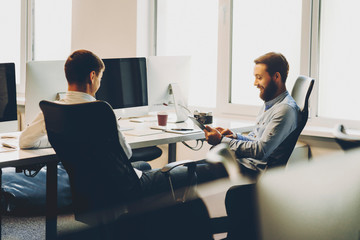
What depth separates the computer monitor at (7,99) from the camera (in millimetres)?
2645

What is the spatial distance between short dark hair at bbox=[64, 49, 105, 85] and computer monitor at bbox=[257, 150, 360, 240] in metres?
1.01

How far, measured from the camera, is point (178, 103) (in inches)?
135

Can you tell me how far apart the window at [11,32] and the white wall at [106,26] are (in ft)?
4.20

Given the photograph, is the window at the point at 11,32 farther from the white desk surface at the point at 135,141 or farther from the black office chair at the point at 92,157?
the black office chair at the point at 92,157

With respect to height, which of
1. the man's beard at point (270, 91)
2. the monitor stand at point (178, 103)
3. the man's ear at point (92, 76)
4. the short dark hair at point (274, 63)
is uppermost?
the short dark hair at point (274, 63)

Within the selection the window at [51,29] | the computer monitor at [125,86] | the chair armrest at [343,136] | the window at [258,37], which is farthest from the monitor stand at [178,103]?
the window at [51,29]

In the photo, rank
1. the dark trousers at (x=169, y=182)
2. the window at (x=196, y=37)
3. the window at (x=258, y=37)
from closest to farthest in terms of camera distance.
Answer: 1. the dark trousers at (x=169, y=182)
2. the window at (x=258, y=37)
3. the window at (x=196, y=37)

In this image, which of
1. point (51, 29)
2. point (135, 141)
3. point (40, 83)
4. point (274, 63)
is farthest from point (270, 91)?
point (51, 29)

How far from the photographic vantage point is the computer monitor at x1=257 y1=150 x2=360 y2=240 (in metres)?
2.03

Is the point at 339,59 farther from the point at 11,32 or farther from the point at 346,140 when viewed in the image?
the point at 11,32

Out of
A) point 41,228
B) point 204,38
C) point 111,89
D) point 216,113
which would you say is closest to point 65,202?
point 41,228

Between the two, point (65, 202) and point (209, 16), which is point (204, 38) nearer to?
point (209, 16)

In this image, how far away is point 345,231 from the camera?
6.80ft

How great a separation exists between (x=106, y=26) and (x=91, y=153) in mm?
2962
